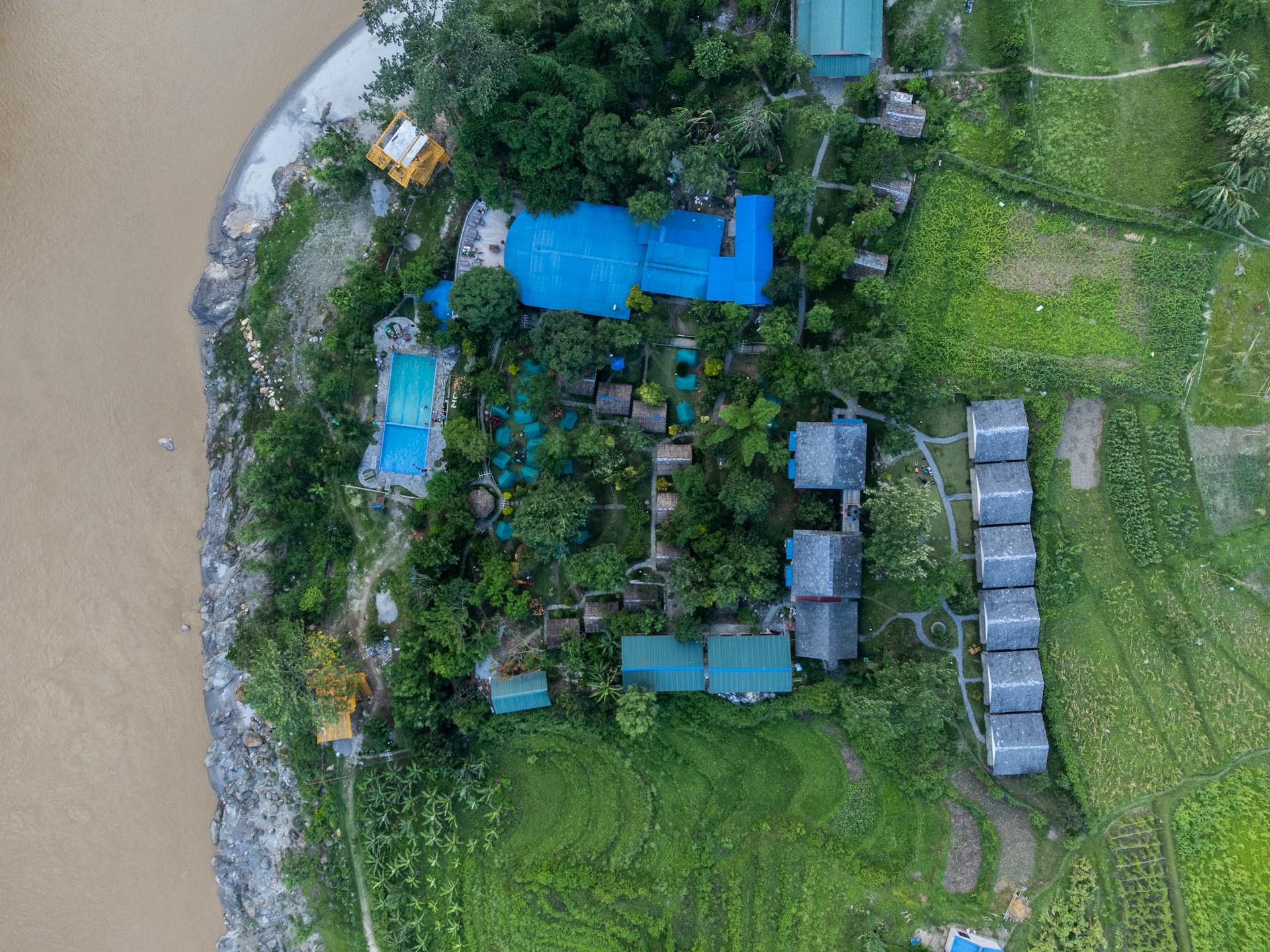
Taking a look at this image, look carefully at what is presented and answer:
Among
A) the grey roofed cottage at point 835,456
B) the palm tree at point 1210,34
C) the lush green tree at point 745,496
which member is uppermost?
the palm tree at point 1210,34

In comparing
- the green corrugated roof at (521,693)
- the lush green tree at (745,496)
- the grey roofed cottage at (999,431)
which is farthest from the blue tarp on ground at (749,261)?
the green corrugated roof at (521,693)

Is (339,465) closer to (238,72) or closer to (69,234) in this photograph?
(69,234)

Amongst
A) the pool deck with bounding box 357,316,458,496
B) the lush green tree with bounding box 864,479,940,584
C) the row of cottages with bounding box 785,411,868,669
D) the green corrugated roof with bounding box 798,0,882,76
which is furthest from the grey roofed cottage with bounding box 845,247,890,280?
the pool deck with bounding box 357,316,458,496

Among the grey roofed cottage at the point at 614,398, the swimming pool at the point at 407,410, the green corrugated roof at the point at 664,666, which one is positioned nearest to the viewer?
the green corrugated roof at the point at 664,666

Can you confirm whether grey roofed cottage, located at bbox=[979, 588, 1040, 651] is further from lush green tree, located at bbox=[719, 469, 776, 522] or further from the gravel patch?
lush green tree, located at bbox=[719, 469, 776, 522]

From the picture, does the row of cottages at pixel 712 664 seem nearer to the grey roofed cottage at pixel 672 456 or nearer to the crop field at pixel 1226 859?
the grey roofed cottage at pixel 672 456

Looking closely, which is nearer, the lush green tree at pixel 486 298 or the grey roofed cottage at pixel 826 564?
the grey roofed cottage at pixel 826 564

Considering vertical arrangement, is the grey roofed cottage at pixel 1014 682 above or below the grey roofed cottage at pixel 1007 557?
below
